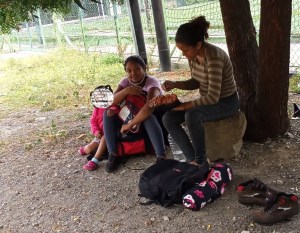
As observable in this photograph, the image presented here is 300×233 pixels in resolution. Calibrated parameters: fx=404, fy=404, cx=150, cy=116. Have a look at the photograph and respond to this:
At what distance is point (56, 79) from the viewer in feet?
28.2

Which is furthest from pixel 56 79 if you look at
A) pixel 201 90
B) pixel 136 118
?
pixel 201 90

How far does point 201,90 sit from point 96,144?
1.31 meters

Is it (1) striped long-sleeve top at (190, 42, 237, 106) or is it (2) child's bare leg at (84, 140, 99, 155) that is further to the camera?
(2) child's bare leg at (84, 140, 99, 155)

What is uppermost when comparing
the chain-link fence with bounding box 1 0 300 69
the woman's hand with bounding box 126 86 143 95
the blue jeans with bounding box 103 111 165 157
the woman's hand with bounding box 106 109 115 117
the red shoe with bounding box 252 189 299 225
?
the chain-link fence with bounding box 1 0 300 69

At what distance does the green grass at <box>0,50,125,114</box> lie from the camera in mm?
6900

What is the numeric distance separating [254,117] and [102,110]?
4.66 feet

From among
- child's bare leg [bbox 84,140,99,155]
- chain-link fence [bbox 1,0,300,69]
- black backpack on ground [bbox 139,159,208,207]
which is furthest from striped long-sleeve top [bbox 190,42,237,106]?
chain-link fence [bbox 1,0,300,69]

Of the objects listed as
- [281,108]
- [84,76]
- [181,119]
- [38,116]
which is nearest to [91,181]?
[181,119]

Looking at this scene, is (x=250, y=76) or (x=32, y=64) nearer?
(x=250, y=76)

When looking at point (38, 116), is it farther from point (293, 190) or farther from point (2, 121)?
point (293, 190)

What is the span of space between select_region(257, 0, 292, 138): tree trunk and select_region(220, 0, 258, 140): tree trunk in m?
0.13

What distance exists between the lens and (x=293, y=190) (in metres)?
2.88

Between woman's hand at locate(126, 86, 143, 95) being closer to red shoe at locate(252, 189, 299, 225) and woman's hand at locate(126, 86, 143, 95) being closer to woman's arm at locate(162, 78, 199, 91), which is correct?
woman's arm at locate(162, 78, 199, 91)

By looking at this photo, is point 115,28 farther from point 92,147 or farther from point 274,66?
point 274,66
